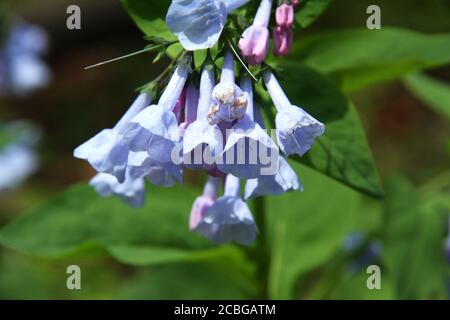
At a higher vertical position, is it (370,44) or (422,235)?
(370,44)

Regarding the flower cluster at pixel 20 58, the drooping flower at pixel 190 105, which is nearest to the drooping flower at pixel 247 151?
the drooping flower at pixel 190 105

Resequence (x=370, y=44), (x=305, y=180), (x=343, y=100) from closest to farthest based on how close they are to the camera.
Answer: (x=343, y=100) < (x=370, y=44) < (x=305, y=180)

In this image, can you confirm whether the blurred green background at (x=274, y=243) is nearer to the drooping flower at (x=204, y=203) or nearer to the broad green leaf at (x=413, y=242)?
the broad green leaf at (x=413, y=242)

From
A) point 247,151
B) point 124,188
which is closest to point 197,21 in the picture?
point 247,151

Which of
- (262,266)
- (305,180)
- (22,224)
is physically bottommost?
(262,266)

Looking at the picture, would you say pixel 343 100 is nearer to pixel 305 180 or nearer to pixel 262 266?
pixel 262 266

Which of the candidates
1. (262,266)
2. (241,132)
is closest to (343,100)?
(241,132)

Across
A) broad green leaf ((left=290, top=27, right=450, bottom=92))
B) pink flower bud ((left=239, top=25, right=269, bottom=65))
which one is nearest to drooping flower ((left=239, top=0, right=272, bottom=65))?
pink flower bud ((left=239, top=25, right=269, bottom=65))
